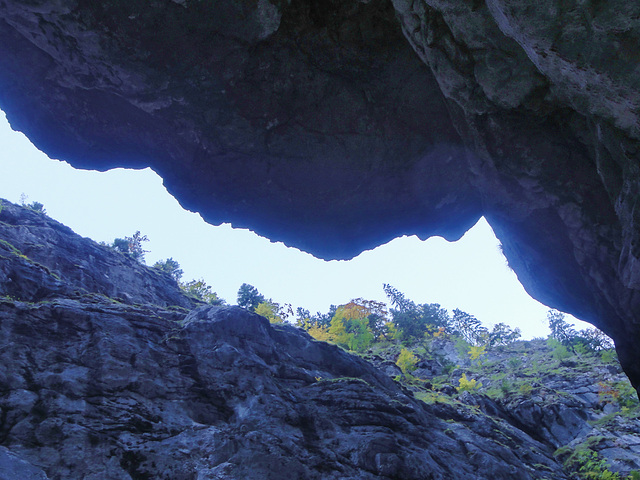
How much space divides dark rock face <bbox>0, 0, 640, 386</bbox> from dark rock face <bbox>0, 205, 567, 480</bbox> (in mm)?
5679

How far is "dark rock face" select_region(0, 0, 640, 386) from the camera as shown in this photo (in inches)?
355

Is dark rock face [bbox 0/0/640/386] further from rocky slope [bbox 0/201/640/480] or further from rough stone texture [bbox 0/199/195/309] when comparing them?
rocky slope [bbox 0/201/640/480]

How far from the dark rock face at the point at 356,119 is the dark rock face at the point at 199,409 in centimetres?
568

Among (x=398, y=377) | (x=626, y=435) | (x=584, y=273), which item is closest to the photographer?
(x=584, y=273)

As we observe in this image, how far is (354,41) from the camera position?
12.1 m

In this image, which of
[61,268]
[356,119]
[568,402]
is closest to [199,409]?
[356,119]

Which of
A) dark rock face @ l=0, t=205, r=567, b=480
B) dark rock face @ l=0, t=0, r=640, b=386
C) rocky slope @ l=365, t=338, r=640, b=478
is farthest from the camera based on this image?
rocky slope @ l=365, t=338, r=640, b=478

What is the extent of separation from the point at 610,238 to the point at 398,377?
16490 mm

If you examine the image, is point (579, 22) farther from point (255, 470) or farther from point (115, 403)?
point (115, 403)

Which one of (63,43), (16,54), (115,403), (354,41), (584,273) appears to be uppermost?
(16,54)

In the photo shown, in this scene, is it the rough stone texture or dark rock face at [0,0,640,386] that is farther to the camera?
the rough stone texture

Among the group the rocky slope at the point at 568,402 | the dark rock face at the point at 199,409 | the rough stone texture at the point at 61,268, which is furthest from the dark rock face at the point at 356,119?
the rocky slope at the point at 568,402

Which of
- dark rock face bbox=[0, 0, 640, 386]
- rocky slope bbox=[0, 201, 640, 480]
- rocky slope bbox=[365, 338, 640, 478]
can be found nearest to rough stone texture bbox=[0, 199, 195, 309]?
rocky slope bbox=[0, 201, 640, 480]

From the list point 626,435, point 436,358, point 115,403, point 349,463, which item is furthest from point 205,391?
point 436,358
